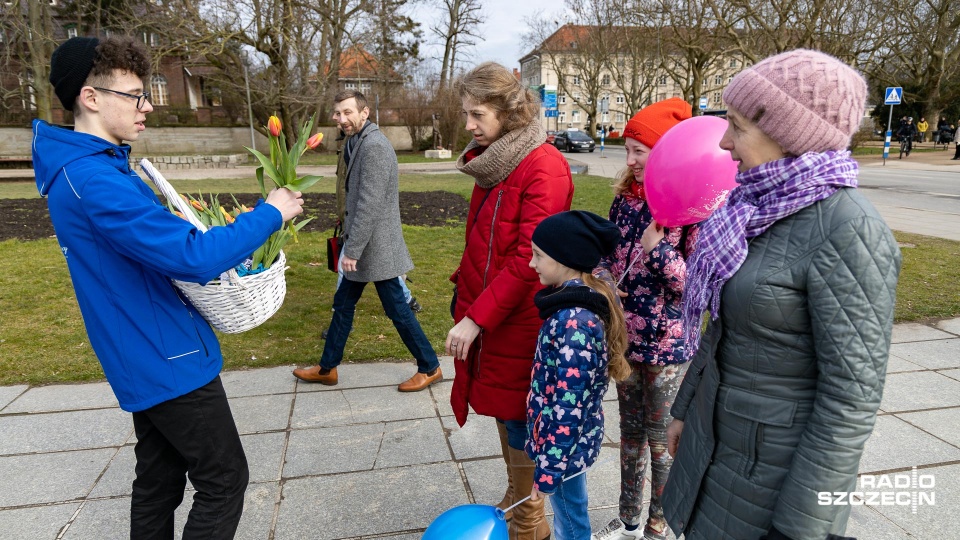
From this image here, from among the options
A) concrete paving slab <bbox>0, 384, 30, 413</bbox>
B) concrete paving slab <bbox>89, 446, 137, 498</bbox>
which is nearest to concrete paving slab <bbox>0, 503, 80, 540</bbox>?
concrete paving slab <bbox>89, 446, 137, 498</bbox>

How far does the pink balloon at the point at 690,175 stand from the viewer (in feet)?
7.08

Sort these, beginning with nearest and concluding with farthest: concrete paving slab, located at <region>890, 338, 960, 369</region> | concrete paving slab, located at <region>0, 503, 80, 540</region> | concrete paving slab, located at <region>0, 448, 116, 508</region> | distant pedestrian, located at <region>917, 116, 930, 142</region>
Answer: concrete paving slab, located at <region>0, 503, 80, 540</region> < concrete paving slab, located at <region>0, 448, 116, 508</region> < concrete paving slab, located at <region>890, 338, 960, 369</region> < distant pedestrian, located at <region>917, 116, 930, 142</region>

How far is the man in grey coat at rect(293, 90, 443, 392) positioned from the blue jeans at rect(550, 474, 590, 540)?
199 centimetres

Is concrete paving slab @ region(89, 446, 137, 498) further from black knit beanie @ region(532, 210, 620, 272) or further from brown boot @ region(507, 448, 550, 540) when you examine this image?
black knit beanie @ region(532, 210, 620, 272)

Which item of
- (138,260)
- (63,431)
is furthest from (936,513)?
(63,431)

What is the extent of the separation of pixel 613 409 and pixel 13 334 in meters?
5.01

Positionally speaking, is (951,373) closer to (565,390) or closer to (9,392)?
(565,390)

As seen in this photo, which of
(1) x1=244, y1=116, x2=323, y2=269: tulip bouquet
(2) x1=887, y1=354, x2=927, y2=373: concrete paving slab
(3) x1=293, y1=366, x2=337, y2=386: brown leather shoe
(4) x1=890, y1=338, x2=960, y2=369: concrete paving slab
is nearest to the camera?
(1) x1=244, y1=116, x2=323, y2=269: tulip bouquet

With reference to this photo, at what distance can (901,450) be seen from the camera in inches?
131

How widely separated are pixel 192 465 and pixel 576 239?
59.4 inches

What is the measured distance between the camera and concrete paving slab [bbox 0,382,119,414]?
3930mm

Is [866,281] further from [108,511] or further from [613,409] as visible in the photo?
[108,511]

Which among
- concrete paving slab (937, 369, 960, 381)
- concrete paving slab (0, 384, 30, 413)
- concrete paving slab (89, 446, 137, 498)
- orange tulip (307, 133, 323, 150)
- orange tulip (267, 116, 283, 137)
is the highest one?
orange tulip (267, 116, 283, 137)

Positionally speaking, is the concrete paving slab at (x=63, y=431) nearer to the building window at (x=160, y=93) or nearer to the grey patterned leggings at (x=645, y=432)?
the grey patterned leggings at (x=645, y=432)
